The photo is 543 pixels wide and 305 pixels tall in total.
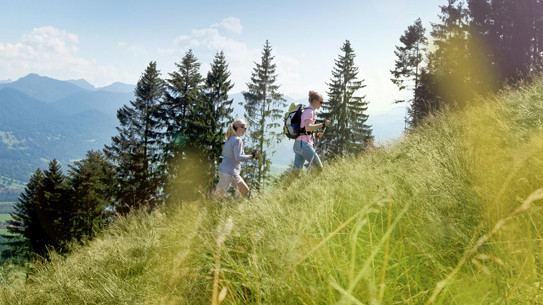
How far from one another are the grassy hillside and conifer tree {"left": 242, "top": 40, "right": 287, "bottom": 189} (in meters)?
26.3

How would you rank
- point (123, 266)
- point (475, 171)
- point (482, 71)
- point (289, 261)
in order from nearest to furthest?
point (289, 261) → point (475, 171) → point (123, 266) → point (482, 71)

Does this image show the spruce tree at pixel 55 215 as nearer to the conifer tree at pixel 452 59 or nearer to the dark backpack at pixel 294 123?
the dark backpack at pixel 294 123

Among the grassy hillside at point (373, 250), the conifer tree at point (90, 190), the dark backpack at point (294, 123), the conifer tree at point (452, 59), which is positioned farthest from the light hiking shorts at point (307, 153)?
the conifer tree at point (90, 190)

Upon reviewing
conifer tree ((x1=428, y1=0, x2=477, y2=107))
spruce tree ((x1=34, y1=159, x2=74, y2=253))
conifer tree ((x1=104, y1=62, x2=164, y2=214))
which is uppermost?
conifer tree ((x1=428, y1=0, x2=477, y2=107))

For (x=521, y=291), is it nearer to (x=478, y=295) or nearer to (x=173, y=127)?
(x=478, y=295)

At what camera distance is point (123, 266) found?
3102 mm

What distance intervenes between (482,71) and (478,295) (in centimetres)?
2562

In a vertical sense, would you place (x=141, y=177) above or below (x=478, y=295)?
below

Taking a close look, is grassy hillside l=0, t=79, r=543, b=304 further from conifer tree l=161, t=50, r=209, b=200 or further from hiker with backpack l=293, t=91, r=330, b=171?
conifer tree l=161, t=50, r=209, b=200

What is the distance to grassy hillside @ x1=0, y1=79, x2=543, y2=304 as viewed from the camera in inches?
48.4

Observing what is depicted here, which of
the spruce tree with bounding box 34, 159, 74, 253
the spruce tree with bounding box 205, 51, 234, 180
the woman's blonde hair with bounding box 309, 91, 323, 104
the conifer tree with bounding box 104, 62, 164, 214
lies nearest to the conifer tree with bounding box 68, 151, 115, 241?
the spruce tree with bounding box 34, 159, 74, 253

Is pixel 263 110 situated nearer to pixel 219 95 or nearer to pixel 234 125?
pixel 219 95

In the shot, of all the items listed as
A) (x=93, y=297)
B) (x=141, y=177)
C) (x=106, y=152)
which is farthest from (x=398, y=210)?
(x=106, y=152)

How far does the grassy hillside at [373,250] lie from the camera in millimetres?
1230
